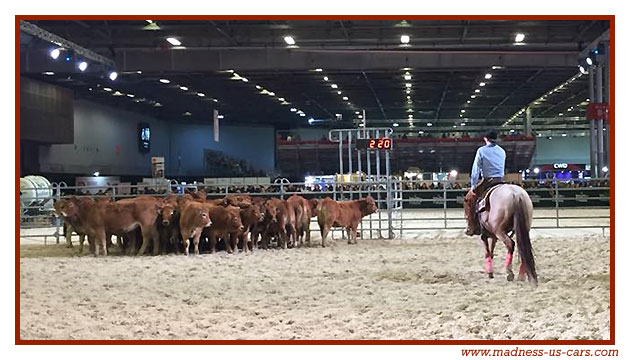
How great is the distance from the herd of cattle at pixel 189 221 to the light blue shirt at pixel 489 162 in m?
4.47

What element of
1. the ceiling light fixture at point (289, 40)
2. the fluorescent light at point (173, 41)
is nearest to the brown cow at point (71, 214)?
the fluorescent light at point (173, 41)

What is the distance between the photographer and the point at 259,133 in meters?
43.0

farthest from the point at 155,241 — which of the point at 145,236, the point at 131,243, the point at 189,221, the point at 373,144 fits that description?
the point at 373,144

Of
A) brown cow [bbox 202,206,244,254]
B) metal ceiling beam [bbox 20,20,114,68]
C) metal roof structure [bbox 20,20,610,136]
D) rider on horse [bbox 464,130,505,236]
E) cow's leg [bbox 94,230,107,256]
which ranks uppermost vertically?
metal roof structure [bbox 20,20,610,136]

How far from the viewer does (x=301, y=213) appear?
11523 mm

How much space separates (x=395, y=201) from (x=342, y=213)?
1.80 metres

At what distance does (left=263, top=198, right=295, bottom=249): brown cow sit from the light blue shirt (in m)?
4.73

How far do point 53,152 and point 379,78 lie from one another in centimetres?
1306

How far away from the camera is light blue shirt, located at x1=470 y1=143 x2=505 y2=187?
677 centimetres

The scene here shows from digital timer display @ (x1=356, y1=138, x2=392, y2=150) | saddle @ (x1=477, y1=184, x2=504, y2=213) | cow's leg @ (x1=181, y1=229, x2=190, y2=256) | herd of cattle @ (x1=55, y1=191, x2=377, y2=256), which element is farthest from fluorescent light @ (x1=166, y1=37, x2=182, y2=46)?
saddle @ (x1=477, y1=184, x2=504, y2=213)

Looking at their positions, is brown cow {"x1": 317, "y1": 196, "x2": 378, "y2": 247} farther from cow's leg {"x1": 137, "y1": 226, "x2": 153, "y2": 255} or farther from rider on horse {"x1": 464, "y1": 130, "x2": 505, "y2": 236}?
rider on horse {"x1": 464, "y1": 130, "x2": 505, "y2": 236}

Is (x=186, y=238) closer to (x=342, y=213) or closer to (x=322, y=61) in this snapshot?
(x=342, y=213)

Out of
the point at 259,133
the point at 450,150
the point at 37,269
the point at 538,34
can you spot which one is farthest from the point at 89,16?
the point at 259,133

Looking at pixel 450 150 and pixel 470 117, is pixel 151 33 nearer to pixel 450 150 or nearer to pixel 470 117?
pixel 450 150
